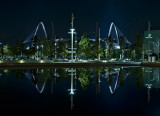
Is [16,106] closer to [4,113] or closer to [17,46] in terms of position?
[4,113]

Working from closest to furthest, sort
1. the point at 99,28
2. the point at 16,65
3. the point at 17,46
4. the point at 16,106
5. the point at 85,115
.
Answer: the point at 85,115 < the point at 16,106 < the point at 16,65 < the point at 99,28 < the point at 17,46

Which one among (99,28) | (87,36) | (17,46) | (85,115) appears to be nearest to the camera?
(85,115)

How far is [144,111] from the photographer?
21.1 feet

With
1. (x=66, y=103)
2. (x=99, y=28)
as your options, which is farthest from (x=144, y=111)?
(x=99, y=28)

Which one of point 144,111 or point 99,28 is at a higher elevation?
point 99,28

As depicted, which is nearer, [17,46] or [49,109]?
[49,109]

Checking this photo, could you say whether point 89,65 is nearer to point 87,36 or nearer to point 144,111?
point 87,36

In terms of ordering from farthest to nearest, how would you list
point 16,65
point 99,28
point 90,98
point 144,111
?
1. point 99,28
2. point 16,65
3. point 90,98
4. point 144,111

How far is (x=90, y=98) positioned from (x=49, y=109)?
2.26 m

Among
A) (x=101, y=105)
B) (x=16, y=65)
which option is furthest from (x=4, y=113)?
(x=16, y=65)

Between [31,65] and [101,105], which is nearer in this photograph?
[101,105]

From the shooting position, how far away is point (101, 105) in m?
7.23

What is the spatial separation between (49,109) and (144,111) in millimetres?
3078

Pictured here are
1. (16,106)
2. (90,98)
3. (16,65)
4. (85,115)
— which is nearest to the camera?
(85,115)
